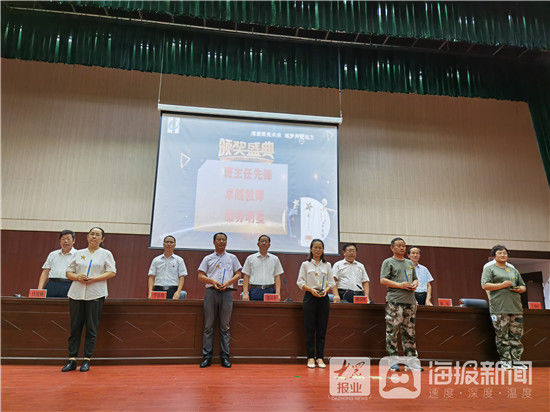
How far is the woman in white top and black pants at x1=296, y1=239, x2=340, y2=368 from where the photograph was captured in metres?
3.30

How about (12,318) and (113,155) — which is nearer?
(12,318)

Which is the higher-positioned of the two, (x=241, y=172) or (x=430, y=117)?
(x=430, y=117)

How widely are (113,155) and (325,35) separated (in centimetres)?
373

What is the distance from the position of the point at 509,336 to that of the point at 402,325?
114cm

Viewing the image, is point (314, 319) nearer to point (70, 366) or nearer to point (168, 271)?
point (168, 271)

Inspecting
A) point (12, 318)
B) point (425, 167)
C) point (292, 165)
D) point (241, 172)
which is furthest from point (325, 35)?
point (12, 318)

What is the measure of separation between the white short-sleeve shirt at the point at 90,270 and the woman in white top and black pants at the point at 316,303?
1609mm

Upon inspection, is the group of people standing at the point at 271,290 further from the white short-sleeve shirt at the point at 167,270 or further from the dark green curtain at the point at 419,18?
the dark green curtain at the point at 419,18

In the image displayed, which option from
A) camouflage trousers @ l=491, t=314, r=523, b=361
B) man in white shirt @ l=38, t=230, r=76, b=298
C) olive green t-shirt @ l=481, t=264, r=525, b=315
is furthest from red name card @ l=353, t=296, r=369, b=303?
man in white shirt @ l=38, t=230, r=76, b=298

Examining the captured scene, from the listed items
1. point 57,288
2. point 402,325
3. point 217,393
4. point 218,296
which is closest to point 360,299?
point 402,325

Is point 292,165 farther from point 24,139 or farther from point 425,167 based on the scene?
point 24,139

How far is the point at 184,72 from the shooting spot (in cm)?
555

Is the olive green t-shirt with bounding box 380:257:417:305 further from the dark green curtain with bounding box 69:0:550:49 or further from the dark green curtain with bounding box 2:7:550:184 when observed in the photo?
the dark green curtain with bounding box 2:7:550:184

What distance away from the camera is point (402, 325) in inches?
131
